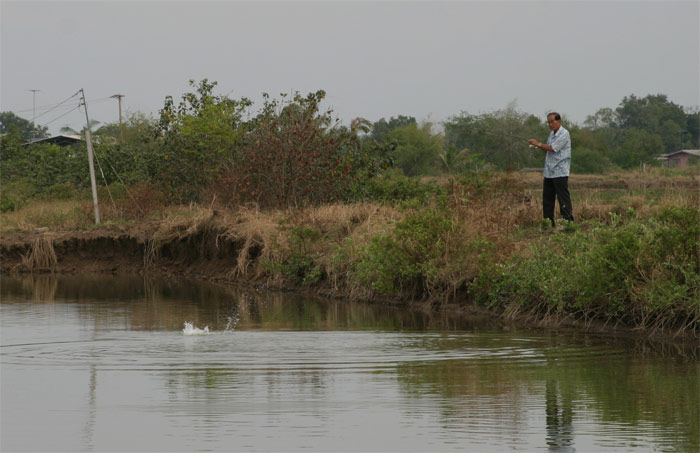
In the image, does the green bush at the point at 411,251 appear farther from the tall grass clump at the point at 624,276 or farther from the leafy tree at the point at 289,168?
the leafy tree at the point at 289,168

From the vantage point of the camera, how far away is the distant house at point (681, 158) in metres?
88.4

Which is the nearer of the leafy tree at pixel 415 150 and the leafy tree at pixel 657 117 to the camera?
the leafy tree at pixel 415 150

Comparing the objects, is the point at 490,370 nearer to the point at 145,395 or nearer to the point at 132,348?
the point at 145,395

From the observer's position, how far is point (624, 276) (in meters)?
12.4

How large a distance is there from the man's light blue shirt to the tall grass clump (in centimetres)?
201

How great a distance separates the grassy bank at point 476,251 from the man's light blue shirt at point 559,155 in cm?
92

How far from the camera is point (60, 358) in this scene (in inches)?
443

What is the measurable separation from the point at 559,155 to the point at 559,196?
0.65 metres

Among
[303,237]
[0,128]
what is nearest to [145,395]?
[303,237]

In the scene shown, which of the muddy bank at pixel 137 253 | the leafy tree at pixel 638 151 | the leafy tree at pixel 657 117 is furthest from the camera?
the leafy tree at pixel 657 117

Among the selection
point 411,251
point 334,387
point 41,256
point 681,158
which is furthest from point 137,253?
point 681,158

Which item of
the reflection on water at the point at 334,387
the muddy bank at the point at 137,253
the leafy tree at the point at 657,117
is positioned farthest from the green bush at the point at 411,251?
the leafy tree at the point at 657,117

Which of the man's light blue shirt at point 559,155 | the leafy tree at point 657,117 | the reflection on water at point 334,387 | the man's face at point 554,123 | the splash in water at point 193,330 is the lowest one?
the reflection on water at point 334,387

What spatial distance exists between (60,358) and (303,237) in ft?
28.5
